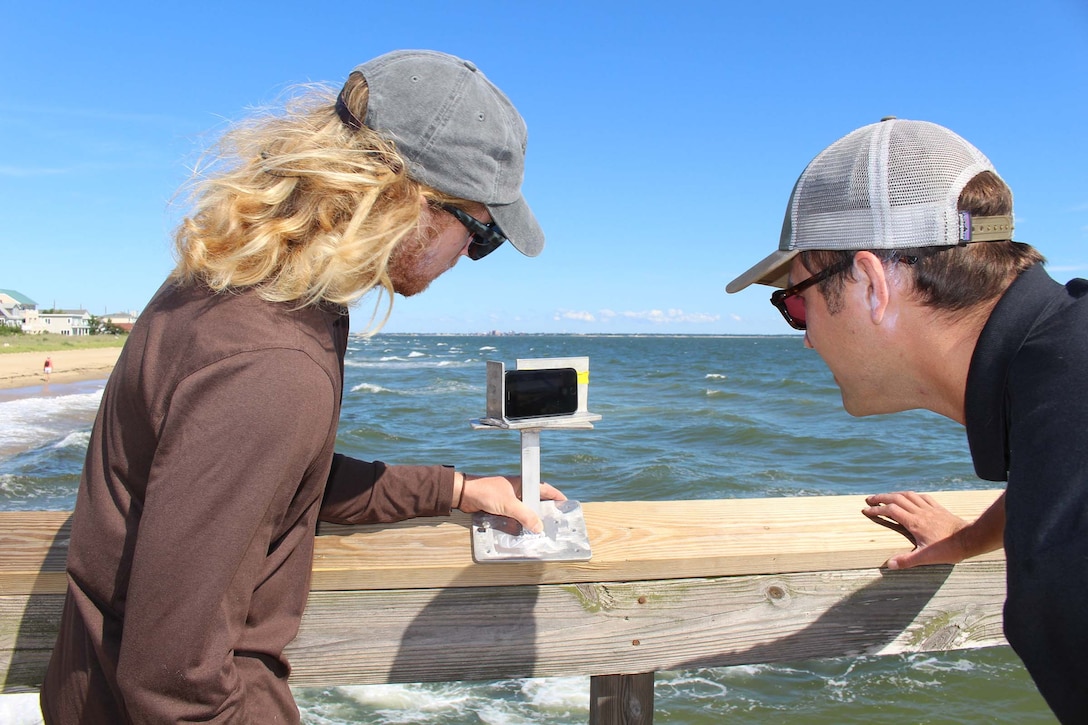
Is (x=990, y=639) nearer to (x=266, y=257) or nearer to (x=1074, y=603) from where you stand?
(x=1074, y=603)

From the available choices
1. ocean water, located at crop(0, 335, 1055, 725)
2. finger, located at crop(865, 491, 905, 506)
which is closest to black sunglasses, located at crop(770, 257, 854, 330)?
finger, located at crop(865, 491, 905, 506)

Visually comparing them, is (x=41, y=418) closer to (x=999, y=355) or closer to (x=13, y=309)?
(x=999, y=355)

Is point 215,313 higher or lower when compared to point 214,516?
higher

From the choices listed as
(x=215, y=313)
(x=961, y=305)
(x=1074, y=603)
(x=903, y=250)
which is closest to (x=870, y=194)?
(x=903, y=250)

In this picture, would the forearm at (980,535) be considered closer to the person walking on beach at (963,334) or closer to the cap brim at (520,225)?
the person walking on beach at (963,334)

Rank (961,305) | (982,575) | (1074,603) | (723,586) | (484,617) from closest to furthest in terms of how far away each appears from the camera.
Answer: (1074,603) → (961,305) → (484,617) → (723,586) → (982,575)

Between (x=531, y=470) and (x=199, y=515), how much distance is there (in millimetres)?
825

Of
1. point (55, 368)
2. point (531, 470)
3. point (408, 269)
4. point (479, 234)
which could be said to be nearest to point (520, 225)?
point (479, 234)

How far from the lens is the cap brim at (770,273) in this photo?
5.19 ft

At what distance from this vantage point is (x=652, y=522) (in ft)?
5.91

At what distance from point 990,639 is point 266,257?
5.98 ft

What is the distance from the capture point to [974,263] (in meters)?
1.36

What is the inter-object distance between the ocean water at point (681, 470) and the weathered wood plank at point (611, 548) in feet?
2.18

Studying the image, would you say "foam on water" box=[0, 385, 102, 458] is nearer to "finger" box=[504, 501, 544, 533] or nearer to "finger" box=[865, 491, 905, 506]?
"finger" box=[504, 501, 544, 533]
